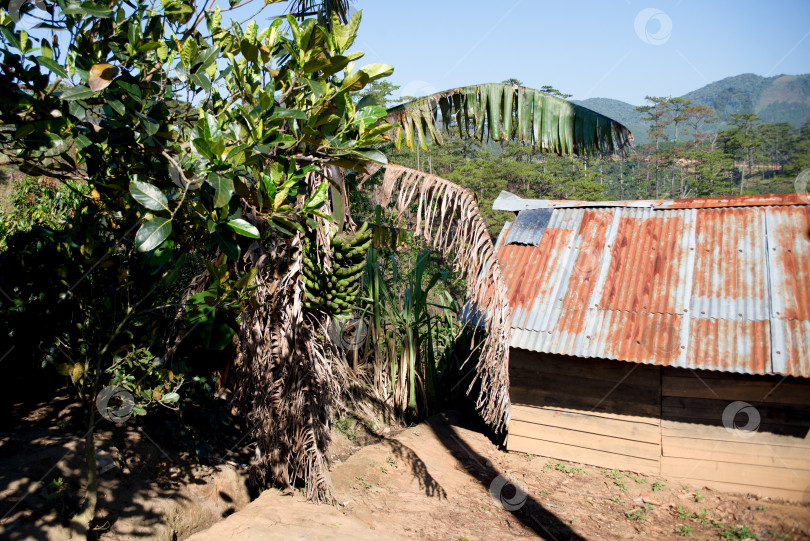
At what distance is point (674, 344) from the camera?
593 cm

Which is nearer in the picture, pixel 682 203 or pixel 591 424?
pixel 591 424

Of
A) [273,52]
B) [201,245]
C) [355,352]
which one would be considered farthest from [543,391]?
[273,52]

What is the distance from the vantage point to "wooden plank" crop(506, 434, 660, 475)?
20.1ft

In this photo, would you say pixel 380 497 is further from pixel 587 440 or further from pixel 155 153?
pixel 155 153

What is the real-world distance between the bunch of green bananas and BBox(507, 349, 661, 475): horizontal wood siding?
11.1ft

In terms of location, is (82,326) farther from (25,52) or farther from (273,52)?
(273,52)

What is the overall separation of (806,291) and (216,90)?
6.46 meters

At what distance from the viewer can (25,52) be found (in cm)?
256

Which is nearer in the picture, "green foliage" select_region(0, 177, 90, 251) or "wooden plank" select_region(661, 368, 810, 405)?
"green foliage" select_region(0, 177, 90, 251)

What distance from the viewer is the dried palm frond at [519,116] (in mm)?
6035

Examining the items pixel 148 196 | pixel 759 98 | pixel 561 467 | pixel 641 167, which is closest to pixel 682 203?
pixel 561 467

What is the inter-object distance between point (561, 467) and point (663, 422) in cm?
132

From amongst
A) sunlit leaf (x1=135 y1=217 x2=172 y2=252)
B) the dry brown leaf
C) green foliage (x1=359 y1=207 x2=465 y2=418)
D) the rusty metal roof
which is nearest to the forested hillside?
the rusty metal roof

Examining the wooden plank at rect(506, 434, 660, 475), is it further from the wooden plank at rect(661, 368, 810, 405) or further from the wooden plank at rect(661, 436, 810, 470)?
the wooden plank at rect(661, 368, 810, 405)
